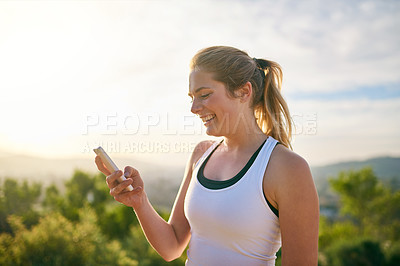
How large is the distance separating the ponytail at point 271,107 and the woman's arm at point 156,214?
16.8 inches

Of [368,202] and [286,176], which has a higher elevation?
[286,176]

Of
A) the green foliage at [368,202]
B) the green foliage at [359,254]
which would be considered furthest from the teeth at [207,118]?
the green foliage at [368,202]

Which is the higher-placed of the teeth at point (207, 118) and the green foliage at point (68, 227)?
the teeth at point (207, 118)

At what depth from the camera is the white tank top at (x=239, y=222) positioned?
5.40 ft

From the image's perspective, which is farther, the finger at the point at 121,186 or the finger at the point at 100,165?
the finger at the point at 100,165

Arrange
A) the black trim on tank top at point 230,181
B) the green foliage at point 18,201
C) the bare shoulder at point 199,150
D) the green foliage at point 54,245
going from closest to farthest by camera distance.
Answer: the black trim on tank top at point 230,181 < the bare shoulder at point 199,150 < the green foliage at point 54,245 < the green foliage at point 18,201

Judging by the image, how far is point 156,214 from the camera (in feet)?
6.74

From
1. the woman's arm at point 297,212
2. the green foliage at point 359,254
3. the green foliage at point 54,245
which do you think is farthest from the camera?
the green foliage at point 359,254

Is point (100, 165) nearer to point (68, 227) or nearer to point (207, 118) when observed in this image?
point (207, 118)

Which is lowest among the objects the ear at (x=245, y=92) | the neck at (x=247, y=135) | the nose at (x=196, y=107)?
the neck at (x=247, y=135)

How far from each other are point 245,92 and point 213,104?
0.72ft

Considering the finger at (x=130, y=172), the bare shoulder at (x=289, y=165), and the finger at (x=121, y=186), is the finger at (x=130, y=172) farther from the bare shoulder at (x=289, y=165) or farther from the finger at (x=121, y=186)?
the bare shoulder at (x=289, y=165)

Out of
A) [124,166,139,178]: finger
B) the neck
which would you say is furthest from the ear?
[124,166,139,178]: finger

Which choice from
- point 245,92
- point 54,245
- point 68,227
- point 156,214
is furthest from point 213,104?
point 68,227
